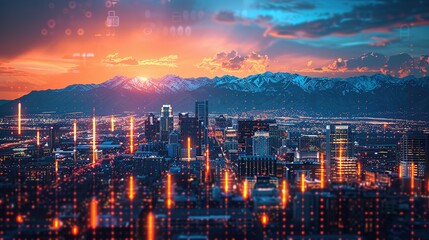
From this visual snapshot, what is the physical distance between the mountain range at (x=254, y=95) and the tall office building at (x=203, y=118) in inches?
21.5

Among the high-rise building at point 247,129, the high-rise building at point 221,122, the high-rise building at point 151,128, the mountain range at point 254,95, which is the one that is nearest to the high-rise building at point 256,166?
the high-rise building at point 247,129

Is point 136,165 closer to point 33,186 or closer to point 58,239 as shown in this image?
point 33,186

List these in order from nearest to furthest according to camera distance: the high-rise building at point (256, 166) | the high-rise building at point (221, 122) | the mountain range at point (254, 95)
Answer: the high-rise building at point (256, 166) < the mountain range at point (254, 95) < the high-rise building at point (221, 122)

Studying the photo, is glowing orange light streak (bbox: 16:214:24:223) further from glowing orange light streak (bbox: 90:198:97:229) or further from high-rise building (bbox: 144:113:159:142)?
high-rise building (bbox: 144:113:159:142)

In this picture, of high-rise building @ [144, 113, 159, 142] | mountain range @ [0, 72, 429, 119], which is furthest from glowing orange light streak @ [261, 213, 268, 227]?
high-rise building @ [144, 113, 159, 142]

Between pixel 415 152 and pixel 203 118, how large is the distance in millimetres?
12029

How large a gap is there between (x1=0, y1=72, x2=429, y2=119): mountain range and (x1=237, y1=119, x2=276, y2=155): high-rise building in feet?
9.68

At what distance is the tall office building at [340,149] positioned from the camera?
15.9m

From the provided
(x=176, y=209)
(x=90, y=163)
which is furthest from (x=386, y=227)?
(x=90, y=163)

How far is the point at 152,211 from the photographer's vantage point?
770cm

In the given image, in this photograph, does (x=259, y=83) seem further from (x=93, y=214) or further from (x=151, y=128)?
(x=93, y=214)

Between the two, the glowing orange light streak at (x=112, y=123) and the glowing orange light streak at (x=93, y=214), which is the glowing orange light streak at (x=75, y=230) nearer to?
the glowing orange light streak at (x=93, y=214)

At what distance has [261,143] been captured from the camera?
2000 centimetres

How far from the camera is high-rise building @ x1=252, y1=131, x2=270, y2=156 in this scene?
19.4m
